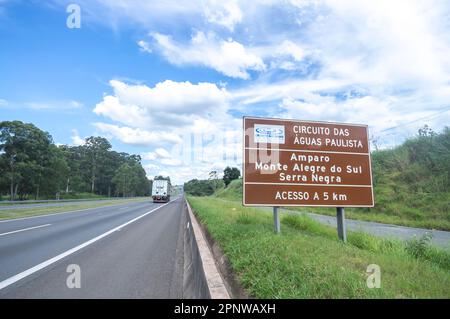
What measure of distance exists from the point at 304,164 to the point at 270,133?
45.7 inches

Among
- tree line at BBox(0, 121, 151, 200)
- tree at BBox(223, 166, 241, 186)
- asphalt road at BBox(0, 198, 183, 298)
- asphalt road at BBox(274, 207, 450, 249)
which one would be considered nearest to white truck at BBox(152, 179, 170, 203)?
tree line at BBox(0, 121, 151, 200)

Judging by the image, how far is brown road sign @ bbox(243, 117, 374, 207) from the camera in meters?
7.86

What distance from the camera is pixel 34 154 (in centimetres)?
4866

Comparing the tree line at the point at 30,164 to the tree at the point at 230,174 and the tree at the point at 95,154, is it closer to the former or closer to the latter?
the tree at the point at 95,154

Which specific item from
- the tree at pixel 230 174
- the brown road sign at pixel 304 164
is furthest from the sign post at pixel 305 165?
the tree at pixel 230 174

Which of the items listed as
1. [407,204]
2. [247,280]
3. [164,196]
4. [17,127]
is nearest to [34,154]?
[17,127]

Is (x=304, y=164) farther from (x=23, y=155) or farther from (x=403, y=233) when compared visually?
(x=23, y=155)

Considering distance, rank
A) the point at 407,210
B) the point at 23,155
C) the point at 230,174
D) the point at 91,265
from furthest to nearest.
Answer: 1. the point at 230,174
2. the point at 23,155
3. the point at 407,210
4. the point at 91,265

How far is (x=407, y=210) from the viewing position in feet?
66.1

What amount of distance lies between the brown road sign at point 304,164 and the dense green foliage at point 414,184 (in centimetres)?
1062

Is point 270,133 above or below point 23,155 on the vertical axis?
below


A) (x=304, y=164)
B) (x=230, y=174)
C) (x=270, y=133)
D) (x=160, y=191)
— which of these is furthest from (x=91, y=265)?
(x=230, y=174)

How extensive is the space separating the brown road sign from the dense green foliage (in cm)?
1062

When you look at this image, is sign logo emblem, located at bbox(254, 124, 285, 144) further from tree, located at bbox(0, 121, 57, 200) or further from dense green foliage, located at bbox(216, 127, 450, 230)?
tree, located at bbox(0, 121, 57, 200)
